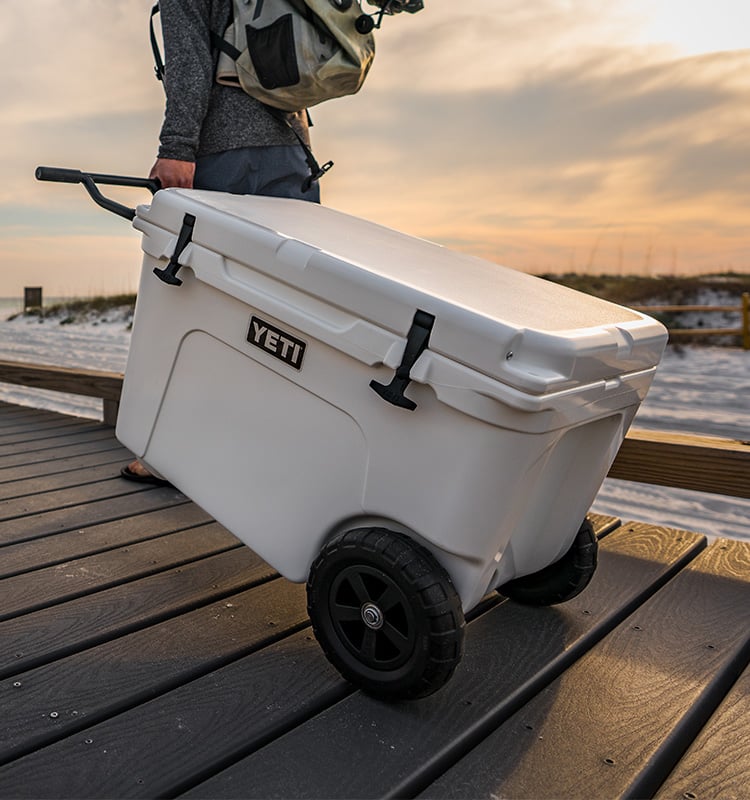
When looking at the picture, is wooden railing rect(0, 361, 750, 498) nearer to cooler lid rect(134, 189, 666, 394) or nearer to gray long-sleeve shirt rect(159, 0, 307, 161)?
cooler lid rect(134, 189, 666, 394)

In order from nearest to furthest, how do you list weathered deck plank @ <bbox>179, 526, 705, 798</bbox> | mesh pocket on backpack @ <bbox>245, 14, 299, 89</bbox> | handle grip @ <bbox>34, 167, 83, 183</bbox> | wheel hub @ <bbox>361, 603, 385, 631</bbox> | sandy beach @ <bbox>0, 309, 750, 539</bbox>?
weathered deck plank @ <bbox>179, 526, 705, 798</bbox>
wheel hub @ <bbox>361, 603, 385, 631</bbox>
handle grip @ <bbox>34, 167, 83, 183</bbox>
mesh pocket on backpack @ <bbox>245, 14, 299, 89</bbox>
sandy beach @ <bbox>0, 309, 750, 539</bbox>

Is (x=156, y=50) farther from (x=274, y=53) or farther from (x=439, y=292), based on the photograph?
(x=439, y=292)

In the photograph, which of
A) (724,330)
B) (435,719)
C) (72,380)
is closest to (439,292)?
(435,719)

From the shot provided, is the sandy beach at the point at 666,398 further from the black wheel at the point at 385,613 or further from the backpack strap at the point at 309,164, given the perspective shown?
the black wheel at the point at 385,613

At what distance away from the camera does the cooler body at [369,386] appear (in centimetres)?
97

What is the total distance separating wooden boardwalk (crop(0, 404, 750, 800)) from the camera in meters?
0.94

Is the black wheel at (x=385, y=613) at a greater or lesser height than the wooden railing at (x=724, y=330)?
greater

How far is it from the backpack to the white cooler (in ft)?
1.30

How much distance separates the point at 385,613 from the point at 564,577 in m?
0.42

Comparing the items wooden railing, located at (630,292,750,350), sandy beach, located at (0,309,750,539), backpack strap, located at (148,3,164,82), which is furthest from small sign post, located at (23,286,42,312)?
backpack strap, located at (148,3,164,82)

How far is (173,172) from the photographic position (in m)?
1.71

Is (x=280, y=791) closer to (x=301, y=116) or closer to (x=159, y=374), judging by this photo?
(x=159, y=374)

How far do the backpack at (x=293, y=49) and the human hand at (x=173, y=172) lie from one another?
209mm

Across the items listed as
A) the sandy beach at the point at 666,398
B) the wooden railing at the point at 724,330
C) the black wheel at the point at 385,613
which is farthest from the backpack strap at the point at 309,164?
the wooden railing at the point at 724,330
